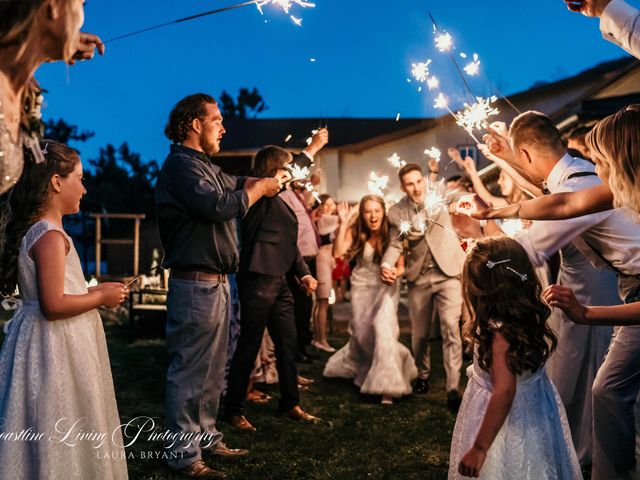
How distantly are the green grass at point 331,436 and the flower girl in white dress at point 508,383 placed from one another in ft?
5.12

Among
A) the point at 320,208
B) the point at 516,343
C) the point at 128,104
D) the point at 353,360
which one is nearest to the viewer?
the point at 516,343

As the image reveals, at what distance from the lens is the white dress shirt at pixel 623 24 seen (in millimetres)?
2861

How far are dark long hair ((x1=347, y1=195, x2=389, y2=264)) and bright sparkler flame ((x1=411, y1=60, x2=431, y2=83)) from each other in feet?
8.65

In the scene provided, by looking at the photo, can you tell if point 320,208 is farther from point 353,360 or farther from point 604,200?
point 604,200

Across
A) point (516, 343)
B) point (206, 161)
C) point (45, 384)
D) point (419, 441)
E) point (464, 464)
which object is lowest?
point (419, 441)

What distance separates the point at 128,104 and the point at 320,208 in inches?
6539

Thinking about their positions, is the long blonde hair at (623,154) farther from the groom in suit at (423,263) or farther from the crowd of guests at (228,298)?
the groom in suit at (423,263)

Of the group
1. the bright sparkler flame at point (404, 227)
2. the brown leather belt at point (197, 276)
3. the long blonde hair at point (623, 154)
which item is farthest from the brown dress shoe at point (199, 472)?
the bright sparkler flame at point (404, 227)

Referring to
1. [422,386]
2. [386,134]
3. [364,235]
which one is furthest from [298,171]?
[386,134]

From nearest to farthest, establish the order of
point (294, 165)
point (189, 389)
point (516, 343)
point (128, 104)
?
1. point (516, 343)
2. point (189, 389)
3. point (294, 165)
4. point (128, 104)

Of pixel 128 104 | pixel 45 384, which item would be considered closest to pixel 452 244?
pixel 45 384

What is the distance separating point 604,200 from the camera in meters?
3.04

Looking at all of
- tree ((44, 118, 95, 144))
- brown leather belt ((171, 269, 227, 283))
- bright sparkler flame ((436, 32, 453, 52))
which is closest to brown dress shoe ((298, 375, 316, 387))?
brown leather belt ((171, 269, 227, 283))

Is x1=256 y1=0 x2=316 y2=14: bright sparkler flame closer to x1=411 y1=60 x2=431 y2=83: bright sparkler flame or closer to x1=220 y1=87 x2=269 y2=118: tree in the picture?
x1=411 y1=60 x2=431 y2=83: bright sparkler flame
